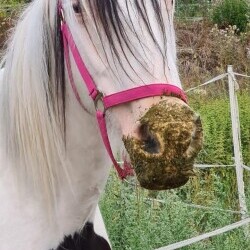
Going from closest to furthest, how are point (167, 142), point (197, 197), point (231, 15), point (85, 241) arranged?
point (167, 142)
point (85, 241)
point (197, 197)
point (231, 15)

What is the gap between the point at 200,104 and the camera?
629 cm

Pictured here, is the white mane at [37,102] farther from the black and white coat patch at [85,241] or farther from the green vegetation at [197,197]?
the green vegetation at [197,197]

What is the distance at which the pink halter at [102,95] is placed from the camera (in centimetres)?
152

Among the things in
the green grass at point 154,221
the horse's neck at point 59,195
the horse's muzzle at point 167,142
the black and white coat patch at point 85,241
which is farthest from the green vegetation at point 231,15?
the horse's muzzle at point 167,142

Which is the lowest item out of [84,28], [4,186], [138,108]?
[4,186]

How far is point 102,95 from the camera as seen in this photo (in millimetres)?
1640

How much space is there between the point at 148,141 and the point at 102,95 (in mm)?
200

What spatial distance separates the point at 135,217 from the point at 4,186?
5.29 ft

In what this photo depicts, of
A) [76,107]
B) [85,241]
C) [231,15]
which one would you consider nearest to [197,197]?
[85,241]

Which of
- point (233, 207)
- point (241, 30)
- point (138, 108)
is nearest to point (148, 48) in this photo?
point (138, 108)

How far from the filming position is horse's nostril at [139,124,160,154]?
1.50m

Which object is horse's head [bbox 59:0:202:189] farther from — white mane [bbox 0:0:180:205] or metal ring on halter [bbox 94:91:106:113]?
white mane [bbox 0:0:180:205]

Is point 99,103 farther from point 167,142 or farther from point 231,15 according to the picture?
point 231,15

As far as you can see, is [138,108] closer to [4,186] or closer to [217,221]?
[4,186]
